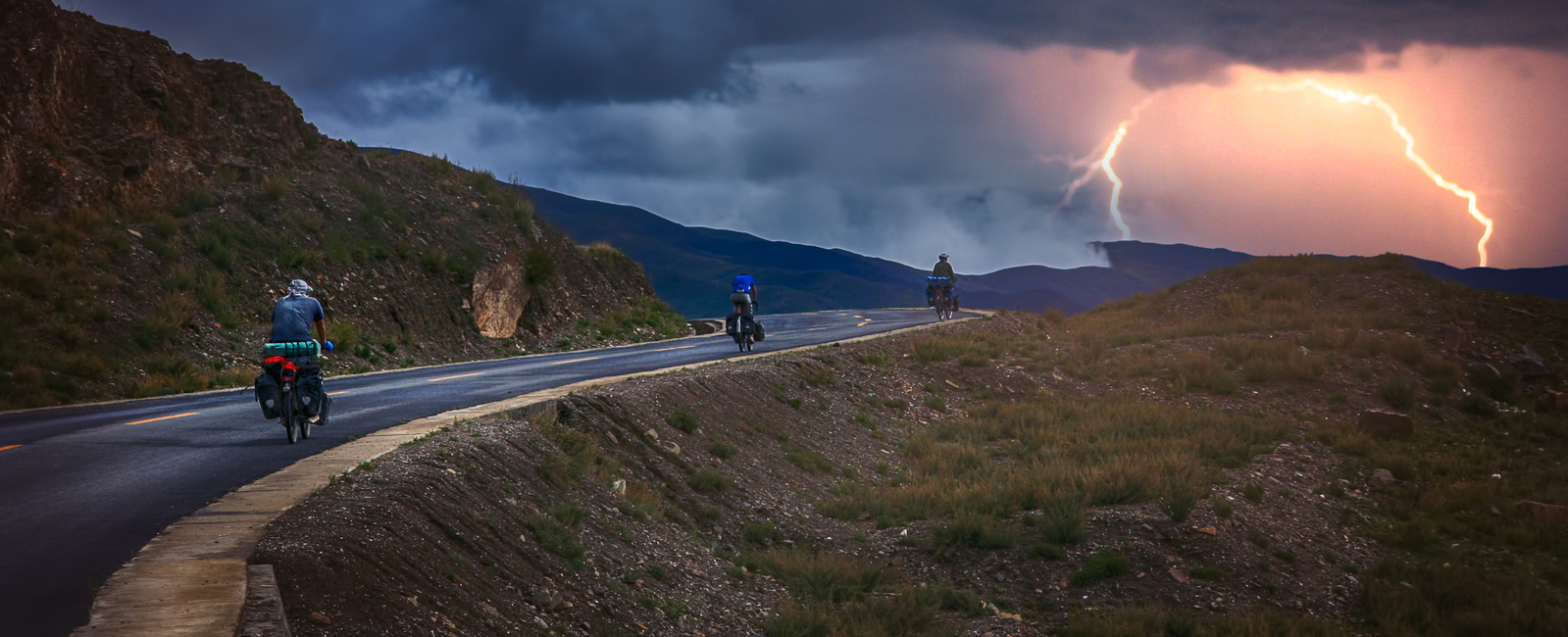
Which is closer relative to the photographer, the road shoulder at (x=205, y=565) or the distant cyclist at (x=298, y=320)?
the road shoulder at (x=205, y=565)

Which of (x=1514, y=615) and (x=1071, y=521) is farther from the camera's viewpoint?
(x=1071, y=521)

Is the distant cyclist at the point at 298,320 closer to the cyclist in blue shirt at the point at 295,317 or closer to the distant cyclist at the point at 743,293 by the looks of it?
the cyclist in blue shirt at the point at 295,317

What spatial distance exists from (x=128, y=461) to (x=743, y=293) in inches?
661

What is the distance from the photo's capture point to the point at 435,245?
3353 centimetres

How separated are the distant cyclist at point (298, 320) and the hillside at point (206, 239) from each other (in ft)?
27.1

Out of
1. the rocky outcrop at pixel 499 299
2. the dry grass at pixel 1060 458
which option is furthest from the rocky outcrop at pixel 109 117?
the dry grass at pixel 1060 458

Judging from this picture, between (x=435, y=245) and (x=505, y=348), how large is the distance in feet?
15.7

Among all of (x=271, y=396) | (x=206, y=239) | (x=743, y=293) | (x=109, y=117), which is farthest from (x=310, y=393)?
(x=109, y=117)

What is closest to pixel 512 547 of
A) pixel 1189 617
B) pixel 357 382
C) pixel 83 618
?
pixel 83 618

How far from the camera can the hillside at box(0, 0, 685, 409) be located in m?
20.6

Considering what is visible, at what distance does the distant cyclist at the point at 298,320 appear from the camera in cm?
1236

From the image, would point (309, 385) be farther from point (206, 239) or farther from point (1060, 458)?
point (206, 239)

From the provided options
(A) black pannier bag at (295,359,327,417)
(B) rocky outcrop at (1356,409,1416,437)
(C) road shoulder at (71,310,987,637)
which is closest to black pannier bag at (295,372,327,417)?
(A) black pannier bag at (295,359,327,417)

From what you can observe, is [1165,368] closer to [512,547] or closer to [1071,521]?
[1071,521]
